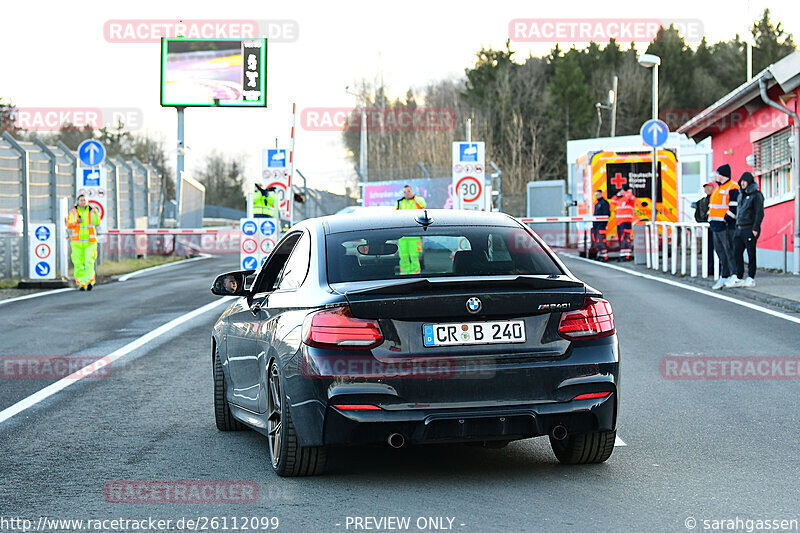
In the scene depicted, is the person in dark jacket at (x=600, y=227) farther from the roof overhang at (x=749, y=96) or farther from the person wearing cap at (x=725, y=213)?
the person wearing cap at (x=725, y=213)

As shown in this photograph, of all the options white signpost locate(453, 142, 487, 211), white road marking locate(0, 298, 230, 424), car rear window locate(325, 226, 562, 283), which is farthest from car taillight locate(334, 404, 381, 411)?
white signpost locate(453, 142, 487, 211)

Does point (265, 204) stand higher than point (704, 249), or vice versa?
point (265, 204)

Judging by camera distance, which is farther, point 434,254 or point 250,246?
point 250,246

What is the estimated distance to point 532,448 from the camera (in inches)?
267

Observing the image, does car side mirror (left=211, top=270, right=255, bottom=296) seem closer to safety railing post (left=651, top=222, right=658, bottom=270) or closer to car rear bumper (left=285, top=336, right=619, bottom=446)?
car rear bumper (left=285, top=336, right=619, bottom=446)

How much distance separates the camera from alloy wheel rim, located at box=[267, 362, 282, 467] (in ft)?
19.7

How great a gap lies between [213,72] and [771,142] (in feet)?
84.8

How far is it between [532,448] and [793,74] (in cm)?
1656

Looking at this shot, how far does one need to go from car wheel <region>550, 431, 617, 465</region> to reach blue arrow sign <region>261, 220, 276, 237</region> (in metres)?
17.8

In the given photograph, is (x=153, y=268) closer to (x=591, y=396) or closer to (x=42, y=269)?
(x=42, y=269)

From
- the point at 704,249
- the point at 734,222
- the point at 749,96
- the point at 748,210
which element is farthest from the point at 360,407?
the point at 749,96

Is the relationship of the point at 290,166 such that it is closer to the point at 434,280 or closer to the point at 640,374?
the point at 640,374

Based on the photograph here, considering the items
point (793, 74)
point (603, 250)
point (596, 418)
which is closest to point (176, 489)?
point (596, 418)

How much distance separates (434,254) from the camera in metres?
6.18
